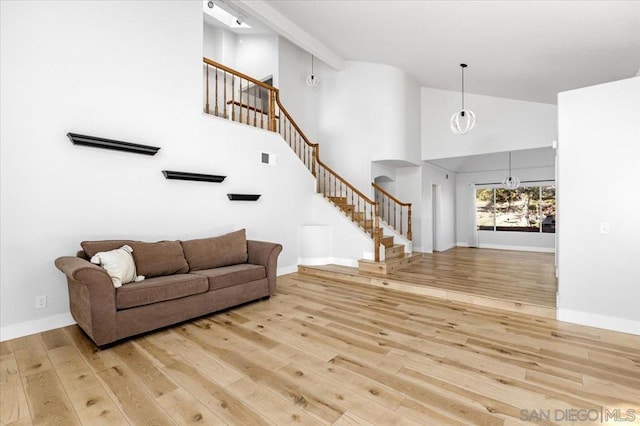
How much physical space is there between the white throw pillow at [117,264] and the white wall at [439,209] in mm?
6576

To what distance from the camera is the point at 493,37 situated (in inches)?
165

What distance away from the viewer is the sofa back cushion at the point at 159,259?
3314 millimetres

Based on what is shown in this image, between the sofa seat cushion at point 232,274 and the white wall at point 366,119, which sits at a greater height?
the white wall at point 366,119

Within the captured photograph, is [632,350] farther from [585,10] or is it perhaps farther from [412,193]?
[412,193]

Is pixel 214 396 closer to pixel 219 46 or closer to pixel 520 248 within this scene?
pixel 219 46

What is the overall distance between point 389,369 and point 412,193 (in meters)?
6.15

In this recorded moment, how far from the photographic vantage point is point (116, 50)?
3617 millimetres

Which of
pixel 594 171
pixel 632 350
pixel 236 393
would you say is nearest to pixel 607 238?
pixel 594 171

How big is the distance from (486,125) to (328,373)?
22.4 ft

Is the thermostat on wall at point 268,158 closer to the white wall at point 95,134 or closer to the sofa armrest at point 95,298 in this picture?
the white wall at point 95,134

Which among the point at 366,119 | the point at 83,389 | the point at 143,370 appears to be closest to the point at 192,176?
the point at 143,370

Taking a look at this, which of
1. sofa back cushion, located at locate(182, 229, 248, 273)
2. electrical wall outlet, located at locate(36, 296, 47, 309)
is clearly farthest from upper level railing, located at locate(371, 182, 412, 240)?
electrical wall outlet, located at locate(36, 296, 47, 309)

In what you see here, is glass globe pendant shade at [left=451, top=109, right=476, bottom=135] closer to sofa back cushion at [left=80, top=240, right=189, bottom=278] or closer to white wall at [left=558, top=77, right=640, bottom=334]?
white wall at [left=558, top=77, right=640, bottom=334]

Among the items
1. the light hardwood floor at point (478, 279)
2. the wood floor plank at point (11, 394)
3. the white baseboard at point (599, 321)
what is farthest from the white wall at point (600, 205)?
the wood floor plank at point (11, 394)
